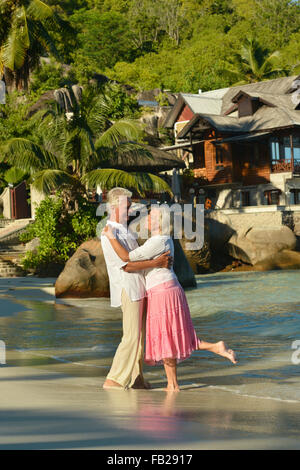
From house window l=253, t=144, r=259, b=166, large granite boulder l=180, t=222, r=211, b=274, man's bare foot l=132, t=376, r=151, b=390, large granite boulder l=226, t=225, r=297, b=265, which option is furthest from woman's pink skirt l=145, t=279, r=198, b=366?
house window l=253, t=144, r=259, b=166

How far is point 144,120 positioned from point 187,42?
1268 inches

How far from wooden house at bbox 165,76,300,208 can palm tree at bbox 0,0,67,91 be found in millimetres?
16445

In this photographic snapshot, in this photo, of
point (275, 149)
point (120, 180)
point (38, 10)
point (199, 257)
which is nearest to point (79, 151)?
point (120, 180)

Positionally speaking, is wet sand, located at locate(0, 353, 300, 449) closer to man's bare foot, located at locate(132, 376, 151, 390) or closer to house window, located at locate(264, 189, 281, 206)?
man's bare foot, located at locate(132, 376, 151, 390)

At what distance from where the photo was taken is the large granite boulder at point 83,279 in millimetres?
17094

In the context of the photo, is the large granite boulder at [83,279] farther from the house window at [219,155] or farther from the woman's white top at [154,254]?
the house window at [219,155]

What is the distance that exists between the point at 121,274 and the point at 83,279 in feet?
35.9

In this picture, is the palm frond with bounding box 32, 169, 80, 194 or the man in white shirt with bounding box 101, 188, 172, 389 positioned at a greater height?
the palm frond with bounding box 32, 169, 80, 194

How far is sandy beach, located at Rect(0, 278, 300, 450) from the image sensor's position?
3.93 m

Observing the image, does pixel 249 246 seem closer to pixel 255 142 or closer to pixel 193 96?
pixel 255 142

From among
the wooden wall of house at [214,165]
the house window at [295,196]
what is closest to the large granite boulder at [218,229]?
the house window at [295,196]

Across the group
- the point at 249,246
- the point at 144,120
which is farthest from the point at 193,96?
the point at 249,246

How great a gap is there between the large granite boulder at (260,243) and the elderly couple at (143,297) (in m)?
24.7

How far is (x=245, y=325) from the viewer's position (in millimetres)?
12453
